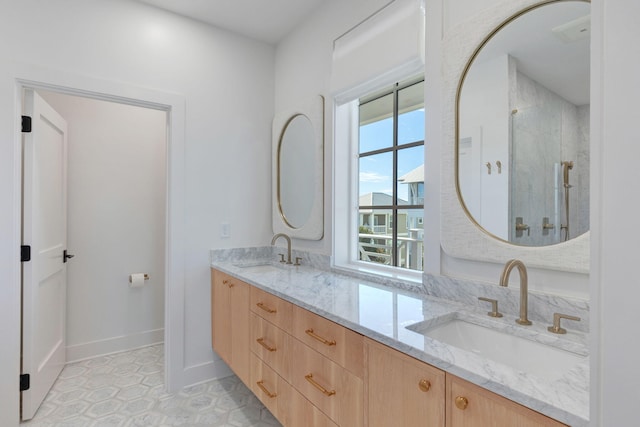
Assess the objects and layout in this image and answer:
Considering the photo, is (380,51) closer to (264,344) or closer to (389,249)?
(389,249)

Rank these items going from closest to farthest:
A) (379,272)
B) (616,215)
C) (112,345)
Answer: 1. (616,215)
2. (379,272)
3. (112,345)

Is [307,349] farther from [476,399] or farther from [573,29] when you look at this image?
[573,29]

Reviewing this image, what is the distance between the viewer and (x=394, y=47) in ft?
5.62

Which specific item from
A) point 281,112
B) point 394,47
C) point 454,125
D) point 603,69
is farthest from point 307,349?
point 281,112

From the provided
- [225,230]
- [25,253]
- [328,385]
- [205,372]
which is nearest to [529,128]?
[328,385]

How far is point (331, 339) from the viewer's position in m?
1.32

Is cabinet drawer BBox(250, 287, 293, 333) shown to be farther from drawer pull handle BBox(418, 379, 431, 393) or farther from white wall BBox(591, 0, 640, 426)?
white wall BBox(591, 0, 640, 426)

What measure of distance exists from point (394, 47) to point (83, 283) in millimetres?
3032

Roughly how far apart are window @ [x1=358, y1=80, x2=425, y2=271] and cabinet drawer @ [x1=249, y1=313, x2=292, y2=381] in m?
0.81

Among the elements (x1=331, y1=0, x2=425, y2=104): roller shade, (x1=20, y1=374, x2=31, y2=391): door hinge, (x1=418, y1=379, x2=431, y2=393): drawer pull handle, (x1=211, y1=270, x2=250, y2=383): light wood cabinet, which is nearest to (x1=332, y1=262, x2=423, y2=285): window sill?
(x1=211, y1=270, x2=250, y2=383): light wood cabinet

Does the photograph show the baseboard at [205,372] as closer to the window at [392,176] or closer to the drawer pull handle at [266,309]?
the drawer pull handle at [266,309]

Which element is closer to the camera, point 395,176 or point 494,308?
point 494,308

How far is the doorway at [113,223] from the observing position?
2.84 meters

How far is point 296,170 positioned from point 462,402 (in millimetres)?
1960
